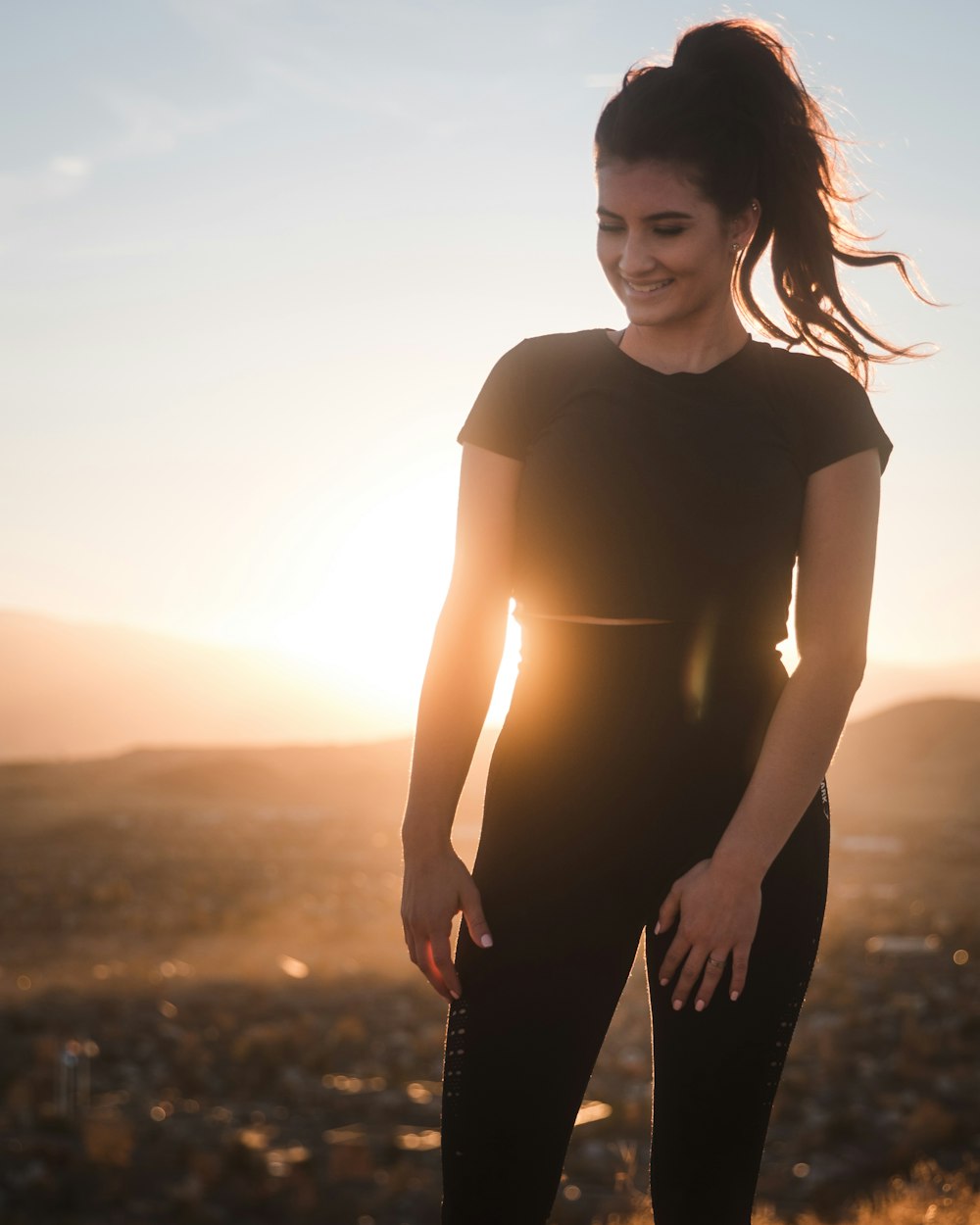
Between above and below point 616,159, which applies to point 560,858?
below

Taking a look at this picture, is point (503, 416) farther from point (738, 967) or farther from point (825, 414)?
point (738, 967)

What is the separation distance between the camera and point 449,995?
5.42ft

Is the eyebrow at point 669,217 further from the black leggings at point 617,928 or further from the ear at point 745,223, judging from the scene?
the black leggings at point 617,928

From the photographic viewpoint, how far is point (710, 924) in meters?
1.56

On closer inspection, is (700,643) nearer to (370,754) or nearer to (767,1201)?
(767,1201)

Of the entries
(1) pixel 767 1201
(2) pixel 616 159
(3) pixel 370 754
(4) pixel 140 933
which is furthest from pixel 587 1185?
(3) pixel 370 754

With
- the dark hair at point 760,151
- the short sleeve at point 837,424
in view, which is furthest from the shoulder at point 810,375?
the dark hair at point 760,151

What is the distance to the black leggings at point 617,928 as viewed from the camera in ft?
5.27

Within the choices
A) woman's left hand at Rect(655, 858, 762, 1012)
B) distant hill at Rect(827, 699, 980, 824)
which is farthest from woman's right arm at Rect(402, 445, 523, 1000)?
distant hill at Rect(827, 699, 980, 824)

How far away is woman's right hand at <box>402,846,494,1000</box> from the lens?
161 centimetres

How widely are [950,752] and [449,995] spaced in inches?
1707

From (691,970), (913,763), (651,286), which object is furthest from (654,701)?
(913,763)

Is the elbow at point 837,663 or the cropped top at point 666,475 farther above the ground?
the cropped top at point 666,475

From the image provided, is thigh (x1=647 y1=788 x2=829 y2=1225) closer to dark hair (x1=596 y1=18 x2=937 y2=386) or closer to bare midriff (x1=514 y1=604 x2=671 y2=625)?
bare midriff (x1=514 y1=604 x2=671 y2=625)
